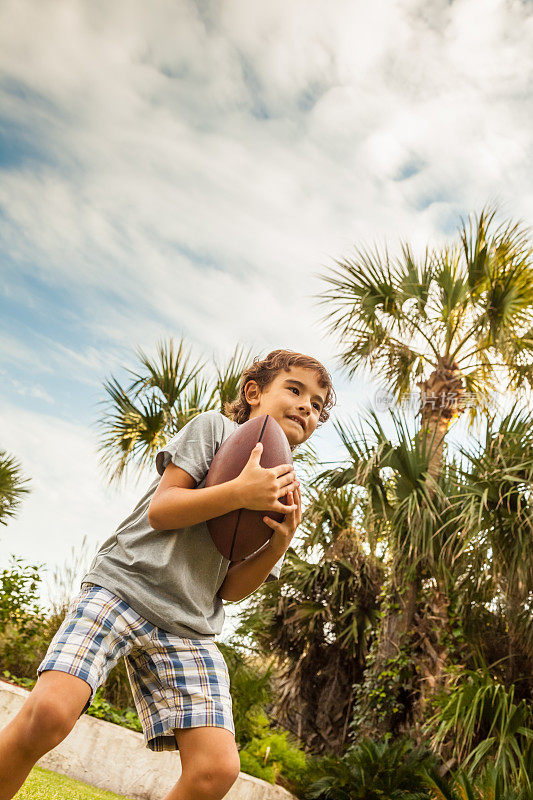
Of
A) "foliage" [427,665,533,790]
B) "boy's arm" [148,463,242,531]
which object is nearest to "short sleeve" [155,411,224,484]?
"boy's arm" [148,463,242,531]

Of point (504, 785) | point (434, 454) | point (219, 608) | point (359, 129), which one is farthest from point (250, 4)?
point (504, 785)

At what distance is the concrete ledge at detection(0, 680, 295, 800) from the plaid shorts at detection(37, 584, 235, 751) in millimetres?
3457

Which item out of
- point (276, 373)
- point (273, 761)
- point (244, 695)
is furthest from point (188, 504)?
point (273, 761)

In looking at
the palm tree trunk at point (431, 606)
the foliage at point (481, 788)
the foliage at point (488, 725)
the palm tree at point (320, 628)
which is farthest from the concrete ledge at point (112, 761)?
the palm tree at point (320, 628)

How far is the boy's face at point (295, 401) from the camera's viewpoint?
2.15m

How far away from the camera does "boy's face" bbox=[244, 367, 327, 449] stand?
2.15 meters

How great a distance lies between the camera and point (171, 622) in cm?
167

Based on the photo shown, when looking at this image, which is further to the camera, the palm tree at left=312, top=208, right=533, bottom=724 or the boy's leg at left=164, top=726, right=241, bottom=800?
the palm tree at left=312, top=208, right=533, bottom=724

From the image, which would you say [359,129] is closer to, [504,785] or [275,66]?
[275,66]

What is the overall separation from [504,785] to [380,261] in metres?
5.64

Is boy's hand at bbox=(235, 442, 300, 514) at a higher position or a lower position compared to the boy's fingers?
lower

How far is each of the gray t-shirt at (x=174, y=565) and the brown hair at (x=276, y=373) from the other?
38 cm

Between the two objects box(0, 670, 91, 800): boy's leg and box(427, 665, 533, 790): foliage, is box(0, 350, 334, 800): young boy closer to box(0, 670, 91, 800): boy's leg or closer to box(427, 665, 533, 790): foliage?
box(0, 670, 91, 800): boy's leg

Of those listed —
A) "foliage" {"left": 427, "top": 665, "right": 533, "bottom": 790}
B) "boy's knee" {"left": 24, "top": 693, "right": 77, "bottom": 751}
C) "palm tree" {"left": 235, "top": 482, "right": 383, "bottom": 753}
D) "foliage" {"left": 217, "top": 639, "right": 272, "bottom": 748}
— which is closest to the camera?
"boy's knee" {"left": 24, "top": 693, "right": 77, "bottom": 751}
